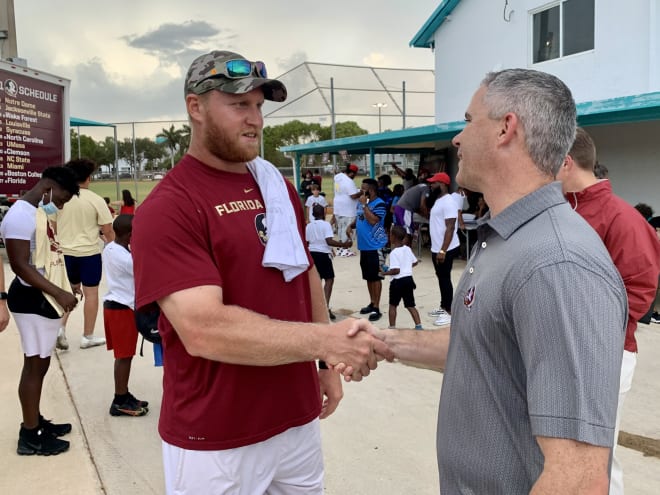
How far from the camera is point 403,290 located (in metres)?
6.74

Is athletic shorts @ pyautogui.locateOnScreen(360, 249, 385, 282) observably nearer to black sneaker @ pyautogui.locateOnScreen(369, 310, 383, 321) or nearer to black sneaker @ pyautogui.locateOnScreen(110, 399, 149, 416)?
black sneaker @ pyautogui.locateOnScreen(369, 310, 383, 321)

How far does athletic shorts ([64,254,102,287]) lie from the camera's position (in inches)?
259

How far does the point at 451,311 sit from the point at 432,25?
15604mm

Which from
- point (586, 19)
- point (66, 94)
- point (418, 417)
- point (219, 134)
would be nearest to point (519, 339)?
point (219, 134)

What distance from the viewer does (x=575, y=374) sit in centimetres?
117

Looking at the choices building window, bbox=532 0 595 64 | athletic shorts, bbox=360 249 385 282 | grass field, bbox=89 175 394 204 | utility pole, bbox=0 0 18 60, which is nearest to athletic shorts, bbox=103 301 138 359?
athletic shorts, bbox=360 249 385 282

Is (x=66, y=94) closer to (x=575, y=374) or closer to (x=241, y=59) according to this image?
(x=241, y=59)

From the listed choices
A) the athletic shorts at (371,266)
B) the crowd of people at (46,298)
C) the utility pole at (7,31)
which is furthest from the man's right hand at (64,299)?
the utility pole at (7,31)

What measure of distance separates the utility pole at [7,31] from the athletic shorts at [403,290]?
770 cm

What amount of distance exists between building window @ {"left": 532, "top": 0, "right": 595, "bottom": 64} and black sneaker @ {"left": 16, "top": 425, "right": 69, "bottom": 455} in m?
11.8

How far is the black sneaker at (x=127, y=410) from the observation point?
4.58 m

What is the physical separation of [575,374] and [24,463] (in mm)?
3873

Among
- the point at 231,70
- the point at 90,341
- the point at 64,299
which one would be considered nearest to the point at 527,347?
the point at 231,70

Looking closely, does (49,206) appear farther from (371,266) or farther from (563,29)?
(563,29)
